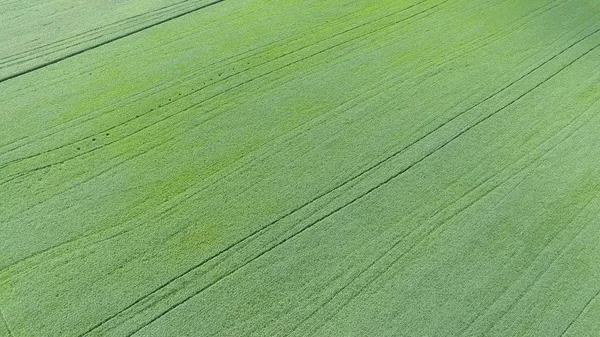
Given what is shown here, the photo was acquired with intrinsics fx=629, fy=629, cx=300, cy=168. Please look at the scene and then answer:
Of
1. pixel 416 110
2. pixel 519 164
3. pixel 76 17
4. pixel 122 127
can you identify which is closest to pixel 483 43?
pixel 416 110

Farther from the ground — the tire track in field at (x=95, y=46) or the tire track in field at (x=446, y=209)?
the tire track in field at (x=95, y=46)

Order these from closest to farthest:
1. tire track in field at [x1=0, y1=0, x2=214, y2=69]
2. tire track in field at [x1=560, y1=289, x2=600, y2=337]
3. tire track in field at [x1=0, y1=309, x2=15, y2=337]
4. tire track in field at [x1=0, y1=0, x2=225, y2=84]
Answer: tire track in field at [x1=0, y1=309, x2=15, y2=337] < tire track in field at [x1=560, y1=289, x2=600, y2=337] < tire track in field at [x1=0, y1=0, x2=225, y2=84] < tire track in field at [x1=0, y1=0, x2=214, y2=69]

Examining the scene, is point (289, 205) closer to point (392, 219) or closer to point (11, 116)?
point (392, 219)

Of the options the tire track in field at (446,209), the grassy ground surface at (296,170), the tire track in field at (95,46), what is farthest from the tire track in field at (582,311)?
the tire track in field at (95,46)

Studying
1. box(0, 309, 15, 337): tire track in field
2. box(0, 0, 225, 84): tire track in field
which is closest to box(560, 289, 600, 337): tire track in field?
box(0, 309, 15, 337): tire track in field

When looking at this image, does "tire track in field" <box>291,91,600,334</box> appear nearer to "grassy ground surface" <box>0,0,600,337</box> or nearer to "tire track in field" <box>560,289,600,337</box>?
"grassy ground surface" <box>0,0,600,337</box>

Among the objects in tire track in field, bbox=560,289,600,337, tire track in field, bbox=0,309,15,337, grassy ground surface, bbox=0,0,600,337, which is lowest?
tire track in field, bbox=0,309,15,337

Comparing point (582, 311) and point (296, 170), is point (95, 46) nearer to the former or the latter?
point (296, 170)

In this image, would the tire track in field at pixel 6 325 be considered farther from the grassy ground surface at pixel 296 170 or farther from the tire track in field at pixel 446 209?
the tire track in field at pixel 446 209
